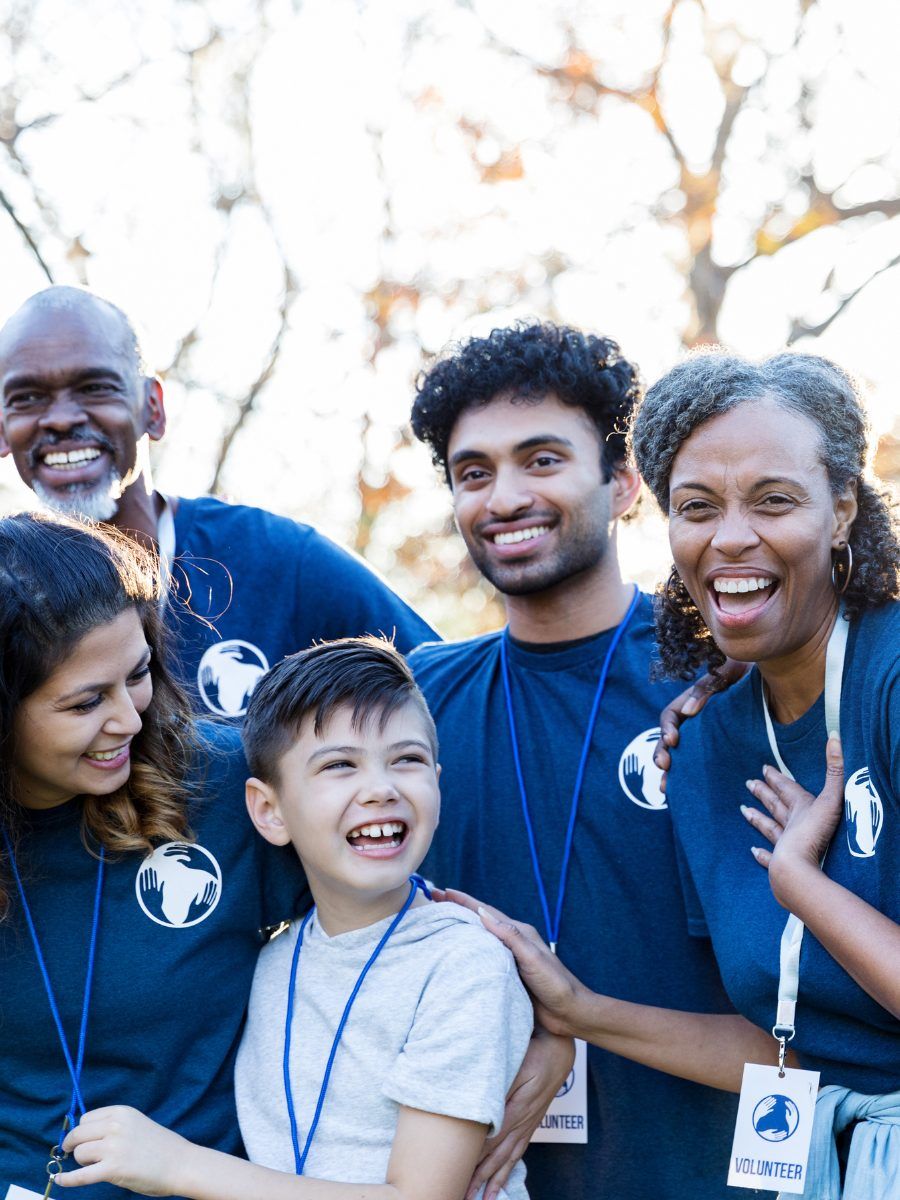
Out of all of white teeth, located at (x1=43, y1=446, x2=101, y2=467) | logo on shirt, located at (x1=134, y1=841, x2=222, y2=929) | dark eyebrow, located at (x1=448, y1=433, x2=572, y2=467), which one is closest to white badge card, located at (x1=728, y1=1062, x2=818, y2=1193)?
logo on shirt, located at (x1=134, y1=841, x2=222, y2=929)

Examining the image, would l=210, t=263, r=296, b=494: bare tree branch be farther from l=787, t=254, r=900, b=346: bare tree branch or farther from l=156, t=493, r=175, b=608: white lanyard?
l=156, t=493, r=175, b=608: white lanyard

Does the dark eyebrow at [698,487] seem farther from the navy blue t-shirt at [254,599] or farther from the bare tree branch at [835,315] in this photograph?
the bare tree branch at [835,315]

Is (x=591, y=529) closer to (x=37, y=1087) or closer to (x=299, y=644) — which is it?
(x=299, y=644)

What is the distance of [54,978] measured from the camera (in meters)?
2.79

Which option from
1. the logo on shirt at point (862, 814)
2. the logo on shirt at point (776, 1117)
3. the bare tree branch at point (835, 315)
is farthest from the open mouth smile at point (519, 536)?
the bare tree branch at point (835, 315)

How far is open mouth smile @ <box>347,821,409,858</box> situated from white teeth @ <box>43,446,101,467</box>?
6.02 feet

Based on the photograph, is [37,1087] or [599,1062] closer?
[37,1087]

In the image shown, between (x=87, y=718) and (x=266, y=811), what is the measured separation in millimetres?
423

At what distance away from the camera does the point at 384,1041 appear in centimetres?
269

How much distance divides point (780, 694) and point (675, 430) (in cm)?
61

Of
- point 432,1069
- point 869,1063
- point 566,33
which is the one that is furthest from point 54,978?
point 566,33

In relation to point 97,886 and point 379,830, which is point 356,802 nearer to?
point 379,830

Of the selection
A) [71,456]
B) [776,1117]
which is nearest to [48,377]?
[71,456]

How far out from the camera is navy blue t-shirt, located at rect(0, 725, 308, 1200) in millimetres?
2768
